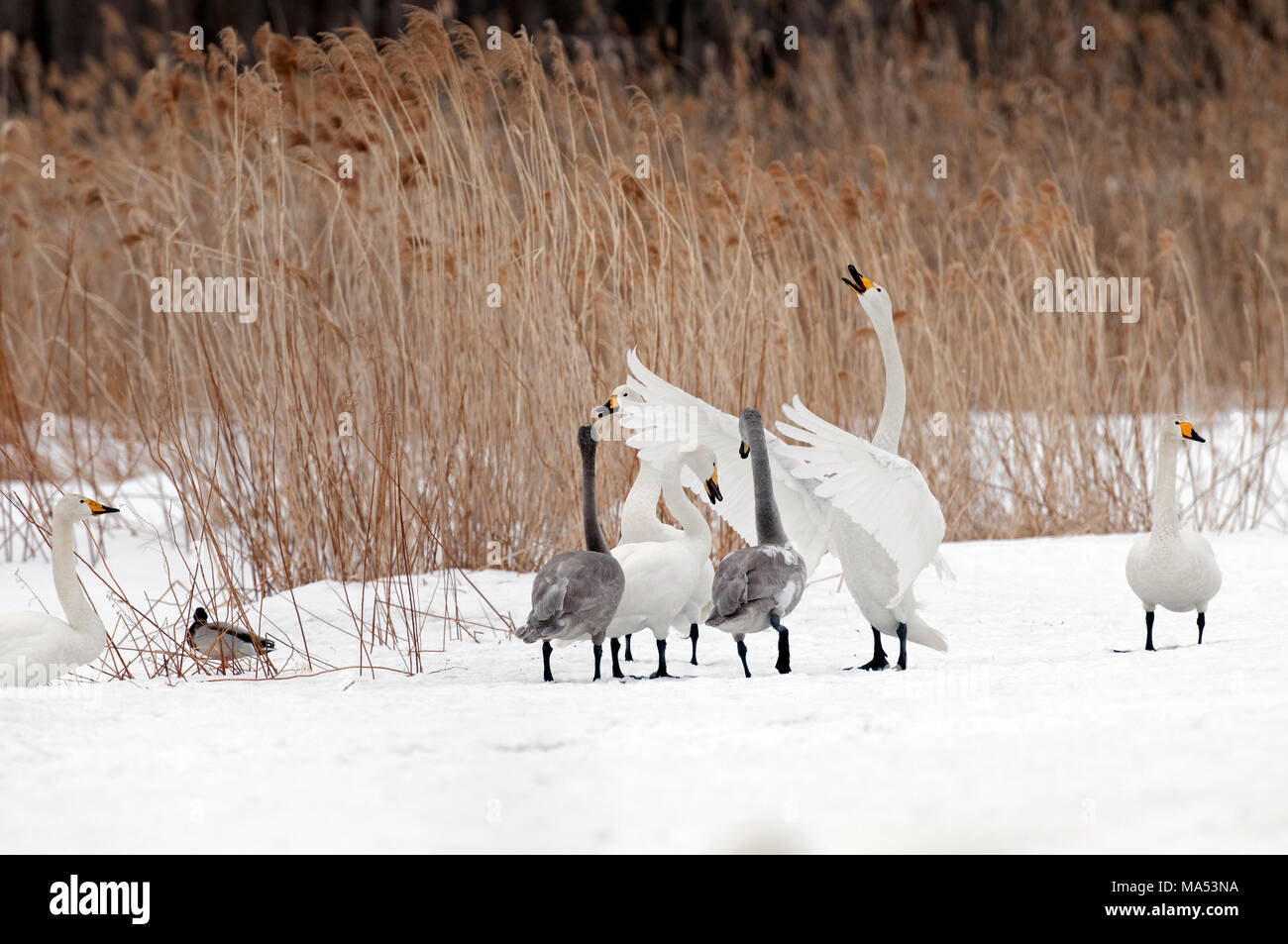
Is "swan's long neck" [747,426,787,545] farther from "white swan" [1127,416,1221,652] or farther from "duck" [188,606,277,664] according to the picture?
"duck" [188,606,277,664]

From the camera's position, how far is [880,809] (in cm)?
217

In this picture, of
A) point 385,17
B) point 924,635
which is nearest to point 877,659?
point 924,635

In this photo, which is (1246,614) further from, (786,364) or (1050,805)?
(1050,805)

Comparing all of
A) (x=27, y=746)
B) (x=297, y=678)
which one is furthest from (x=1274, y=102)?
(x=27, y=746)

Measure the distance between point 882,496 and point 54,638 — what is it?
1.96 meters

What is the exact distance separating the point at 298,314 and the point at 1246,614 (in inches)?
117

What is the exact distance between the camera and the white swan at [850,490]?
3211mm

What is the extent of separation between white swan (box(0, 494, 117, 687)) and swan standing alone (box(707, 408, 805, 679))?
1509mm

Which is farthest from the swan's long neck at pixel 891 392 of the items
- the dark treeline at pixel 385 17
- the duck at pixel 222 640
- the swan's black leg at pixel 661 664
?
the dark treeline at pixel 385 17

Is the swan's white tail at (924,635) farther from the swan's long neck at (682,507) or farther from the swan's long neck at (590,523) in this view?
the swan's long neck at (590,523)

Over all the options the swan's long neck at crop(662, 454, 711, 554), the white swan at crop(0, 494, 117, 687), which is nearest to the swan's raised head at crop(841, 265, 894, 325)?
the swan's long neck at crop(662, 454, 711, 554)

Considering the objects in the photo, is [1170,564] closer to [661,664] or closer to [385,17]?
[661,664]

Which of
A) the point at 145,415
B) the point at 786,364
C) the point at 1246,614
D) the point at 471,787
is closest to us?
the point at 471,787

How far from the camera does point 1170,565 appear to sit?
3496 mm
